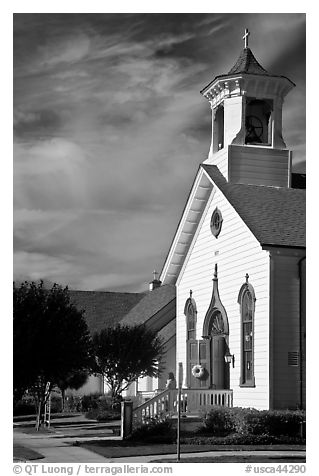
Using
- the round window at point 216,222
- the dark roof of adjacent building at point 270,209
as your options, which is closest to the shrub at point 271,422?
the dark roof of adjacent building at point 270,209

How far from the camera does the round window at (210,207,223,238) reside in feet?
89.5

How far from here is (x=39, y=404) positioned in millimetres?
27547

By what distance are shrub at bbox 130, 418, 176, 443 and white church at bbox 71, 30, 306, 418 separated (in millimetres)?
1628

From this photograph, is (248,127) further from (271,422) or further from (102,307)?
(102,307)

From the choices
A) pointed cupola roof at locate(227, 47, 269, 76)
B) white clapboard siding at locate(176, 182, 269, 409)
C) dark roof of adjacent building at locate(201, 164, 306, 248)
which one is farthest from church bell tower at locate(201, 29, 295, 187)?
white clapboard siding at locate(176, 182, 269, 409)

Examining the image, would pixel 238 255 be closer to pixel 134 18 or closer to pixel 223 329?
pixel 223 329

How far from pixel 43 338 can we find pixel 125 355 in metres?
8.01

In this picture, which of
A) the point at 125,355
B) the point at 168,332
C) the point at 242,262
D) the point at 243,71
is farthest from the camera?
the point at 168,332

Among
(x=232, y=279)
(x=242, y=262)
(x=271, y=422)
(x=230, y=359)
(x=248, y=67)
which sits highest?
(x=248, y=67)

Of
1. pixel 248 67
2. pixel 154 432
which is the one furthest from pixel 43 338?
pixel 248 67

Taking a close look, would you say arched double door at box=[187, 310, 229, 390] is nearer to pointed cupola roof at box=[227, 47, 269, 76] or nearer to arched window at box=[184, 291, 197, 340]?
arched window at box=[184, 291, 197, 340]

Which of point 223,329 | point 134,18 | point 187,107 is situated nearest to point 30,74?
point 134,18

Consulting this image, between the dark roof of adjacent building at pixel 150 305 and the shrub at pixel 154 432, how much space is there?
11927 millimetres

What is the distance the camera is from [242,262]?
1002 inches
